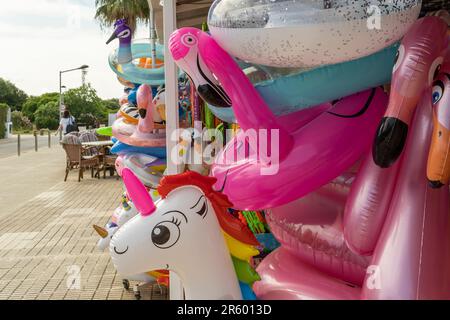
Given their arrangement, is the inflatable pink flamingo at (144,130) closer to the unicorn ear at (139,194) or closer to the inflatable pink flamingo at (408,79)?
the unicorn ear at (139,194)

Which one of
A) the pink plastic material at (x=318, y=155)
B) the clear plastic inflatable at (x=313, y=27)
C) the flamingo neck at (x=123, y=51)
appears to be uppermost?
the flamingo neck at (x=123, y=51)

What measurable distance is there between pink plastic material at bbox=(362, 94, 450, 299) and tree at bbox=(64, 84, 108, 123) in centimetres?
2867

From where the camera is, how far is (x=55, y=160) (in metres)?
16.2

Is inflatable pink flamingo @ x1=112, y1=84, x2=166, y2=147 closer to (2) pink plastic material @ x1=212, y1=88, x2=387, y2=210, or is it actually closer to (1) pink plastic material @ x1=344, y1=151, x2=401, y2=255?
(2) pink plastic material @ x1=212, y1=88, x2=387, y2=210

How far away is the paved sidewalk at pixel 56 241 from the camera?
453 cm

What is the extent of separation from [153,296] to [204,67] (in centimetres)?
281

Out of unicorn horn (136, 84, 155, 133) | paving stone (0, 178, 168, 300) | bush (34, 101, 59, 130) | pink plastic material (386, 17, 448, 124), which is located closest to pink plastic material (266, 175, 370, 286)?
pink plastic material (386, 17, 448, 124)

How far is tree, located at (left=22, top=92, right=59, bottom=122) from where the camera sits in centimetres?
4818

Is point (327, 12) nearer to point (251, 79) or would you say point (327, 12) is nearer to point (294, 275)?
point (251, 79)

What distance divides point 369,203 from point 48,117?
142ft

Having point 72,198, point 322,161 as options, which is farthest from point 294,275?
point 72,198

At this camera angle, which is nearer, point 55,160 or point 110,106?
point 55,160

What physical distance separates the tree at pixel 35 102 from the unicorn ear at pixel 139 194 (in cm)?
4829


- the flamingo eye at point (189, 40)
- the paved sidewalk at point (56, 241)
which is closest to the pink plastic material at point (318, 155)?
the flamingo eye at point (189, 40)
